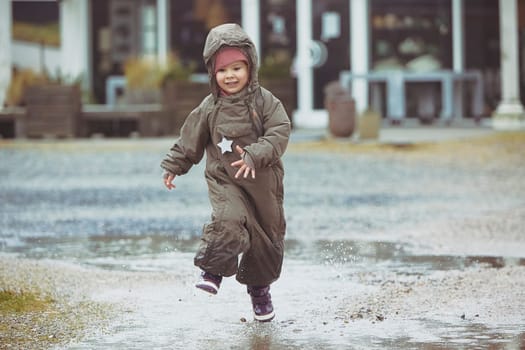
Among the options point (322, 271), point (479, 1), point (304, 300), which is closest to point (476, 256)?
point (322, 271)

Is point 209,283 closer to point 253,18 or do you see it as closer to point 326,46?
point 326,46

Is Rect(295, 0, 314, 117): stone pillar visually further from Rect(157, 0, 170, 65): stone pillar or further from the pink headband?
the pink headband

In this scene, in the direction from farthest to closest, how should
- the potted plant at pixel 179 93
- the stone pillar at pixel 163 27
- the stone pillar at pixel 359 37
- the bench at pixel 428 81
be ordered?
1. the stone pillar at pixel 163 27
2. the stone pillar at pixel 359 37
3. the bench at pixel 428 81
4. the potted plant at pixel 179 93

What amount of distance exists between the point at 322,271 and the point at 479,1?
19118 millimetres

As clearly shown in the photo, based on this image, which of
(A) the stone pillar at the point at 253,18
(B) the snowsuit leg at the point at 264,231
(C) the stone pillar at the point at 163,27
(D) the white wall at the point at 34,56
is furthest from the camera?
(D) the white wall at the point at 34,56

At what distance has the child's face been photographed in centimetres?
661

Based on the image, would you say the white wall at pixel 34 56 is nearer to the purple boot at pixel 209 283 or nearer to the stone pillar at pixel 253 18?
the stone pillar at pixel 253 18

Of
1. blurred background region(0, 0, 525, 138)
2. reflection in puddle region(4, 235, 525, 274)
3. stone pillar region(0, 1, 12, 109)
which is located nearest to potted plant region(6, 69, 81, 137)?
blurred background region(0, 0, 525, 138)

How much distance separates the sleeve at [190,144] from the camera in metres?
6.70

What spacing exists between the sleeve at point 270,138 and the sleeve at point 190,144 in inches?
11.5

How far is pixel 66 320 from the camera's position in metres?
6.81

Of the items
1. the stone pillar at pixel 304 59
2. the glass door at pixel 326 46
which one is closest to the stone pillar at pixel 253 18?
the stone pillar at pixel 304 59

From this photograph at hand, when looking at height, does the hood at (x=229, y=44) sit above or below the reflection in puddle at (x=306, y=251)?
above

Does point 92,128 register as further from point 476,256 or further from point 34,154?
point 476,256
